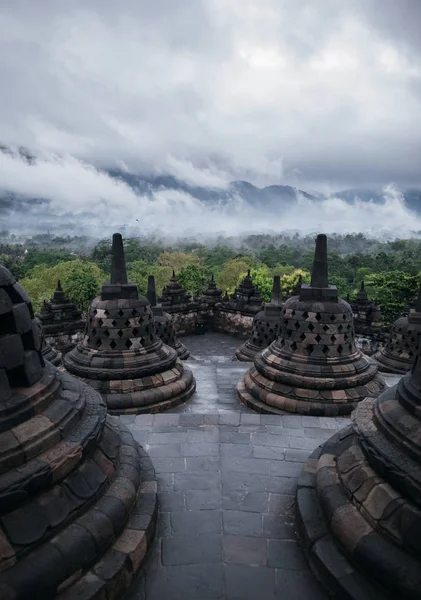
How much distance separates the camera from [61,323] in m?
18.2

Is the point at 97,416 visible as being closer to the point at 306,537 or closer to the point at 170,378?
the point at 306,537

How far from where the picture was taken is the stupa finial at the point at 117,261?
313 inches

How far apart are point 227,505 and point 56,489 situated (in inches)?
65.5

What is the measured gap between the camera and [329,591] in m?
2.91

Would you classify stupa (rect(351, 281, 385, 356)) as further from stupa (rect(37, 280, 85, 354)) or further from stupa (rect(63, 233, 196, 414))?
stupa (rect(37, 280, 85, 354))

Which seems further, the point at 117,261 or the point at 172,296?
the point at 172,296

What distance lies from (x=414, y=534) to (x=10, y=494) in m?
2.58

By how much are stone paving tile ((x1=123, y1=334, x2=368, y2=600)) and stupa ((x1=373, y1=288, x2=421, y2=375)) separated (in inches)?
273

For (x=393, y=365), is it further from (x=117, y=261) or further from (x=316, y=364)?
(x=117, y=261)

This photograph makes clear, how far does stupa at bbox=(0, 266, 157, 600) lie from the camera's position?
2631 millimetres

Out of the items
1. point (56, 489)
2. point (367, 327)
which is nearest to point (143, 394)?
point (56, 489)

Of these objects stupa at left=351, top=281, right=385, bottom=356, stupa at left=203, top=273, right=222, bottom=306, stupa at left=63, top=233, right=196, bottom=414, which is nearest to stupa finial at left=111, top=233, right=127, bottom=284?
stupa at left=63, top=233, right=196, bottom=414

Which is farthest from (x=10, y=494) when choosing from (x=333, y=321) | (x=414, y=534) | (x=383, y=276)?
(x=383, y=276)

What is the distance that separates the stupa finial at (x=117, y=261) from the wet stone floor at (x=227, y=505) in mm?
3149
